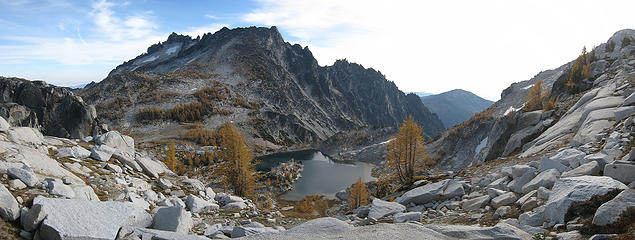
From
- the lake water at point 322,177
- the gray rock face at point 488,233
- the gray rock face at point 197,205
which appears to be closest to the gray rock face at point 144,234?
the gray rock face at point 197,205

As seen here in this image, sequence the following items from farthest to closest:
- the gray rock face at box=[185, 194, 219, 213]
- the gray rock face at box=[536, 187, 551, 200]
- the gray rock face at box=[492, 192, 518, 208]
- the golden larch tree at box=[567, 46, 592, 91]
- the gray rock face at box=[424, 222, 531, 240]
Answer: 1. the golden larch tree at box=[567, 46, 592, 91]
2. the gray rock face at box=[185, 194, 219, 213]
3. the gray rock face at box=[492, 192, 518, 208]
4. the gray rock face at box=[536, 187, 551, 200]
5. the gray rock face at box=[424, 222, 531, 240]

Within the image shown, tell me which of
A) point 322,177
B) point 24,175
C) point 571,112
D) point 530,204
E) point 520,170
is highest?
point 571,112

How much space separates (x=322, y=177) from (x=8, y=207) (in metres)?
98.9

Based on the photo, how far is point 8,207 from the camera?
1102 centimetres

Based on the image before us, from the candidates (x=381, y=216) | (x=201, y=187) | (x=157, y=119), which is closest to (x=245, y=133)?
(x=157, y=119)

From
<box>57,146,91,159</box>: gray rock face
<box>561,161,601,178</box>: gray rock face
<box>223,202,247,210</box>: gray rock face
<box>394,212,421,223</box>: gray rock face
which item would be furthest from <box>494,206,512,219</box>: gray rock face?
<box>57,146,91,159</box>: gray rock face

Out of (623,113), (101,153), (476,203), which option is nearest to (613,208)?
(476,203)

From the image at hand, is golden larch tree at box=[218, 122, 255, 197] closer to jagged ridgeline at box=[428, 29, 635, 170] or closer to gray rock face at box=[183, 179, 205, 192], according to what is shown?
gray rock face at box=[183, 179, 205, 192]

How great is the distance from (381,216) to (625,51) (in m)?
64.0

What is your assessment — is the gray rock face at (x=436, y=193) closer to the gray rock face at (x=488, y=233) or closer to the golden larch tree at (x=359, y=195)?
the gray rock face at (x=488, y=233)

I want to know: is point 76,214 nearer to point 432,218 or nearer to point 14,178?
point 14,178

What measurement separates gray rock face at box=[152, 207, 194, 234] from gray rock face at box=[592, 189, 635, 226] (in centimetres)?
1652

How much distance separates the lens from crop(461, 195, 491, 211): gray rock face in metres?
18.8

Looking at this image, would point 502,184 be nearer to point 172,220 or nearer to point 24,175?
point 172,220
